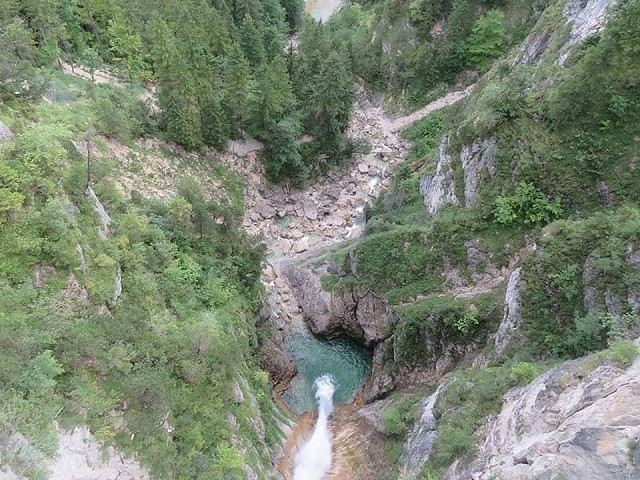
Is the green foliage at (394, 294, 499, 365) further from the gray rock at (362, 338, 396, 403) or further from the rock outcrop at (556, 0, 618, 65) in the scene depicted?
the rock outcrop at (556, 0, 618, 65)

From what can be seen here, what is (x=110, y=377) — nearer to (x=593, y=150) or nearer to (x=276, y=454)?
(x=276, y=454)

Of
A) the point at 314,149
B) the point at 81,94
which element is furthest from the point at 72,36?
the point at 314,149

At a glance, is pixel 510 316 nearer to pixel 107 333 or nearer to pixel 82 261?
pixel 107 333

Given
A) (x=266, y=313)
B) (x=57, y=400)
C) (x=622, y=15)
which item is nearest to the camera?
(x=57, y=400)

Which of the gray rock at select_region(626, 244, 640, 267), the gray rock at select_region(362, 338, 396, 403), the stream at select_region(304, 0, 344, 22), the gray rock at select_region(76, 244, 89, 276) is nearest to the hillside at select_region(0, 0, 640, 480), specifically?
the gray rock at select_region(626, 244, 640, 267)

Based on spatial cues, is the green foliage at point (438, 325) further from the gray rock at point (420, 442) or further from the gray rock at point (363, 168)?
the gray rock at point (363, 168)
